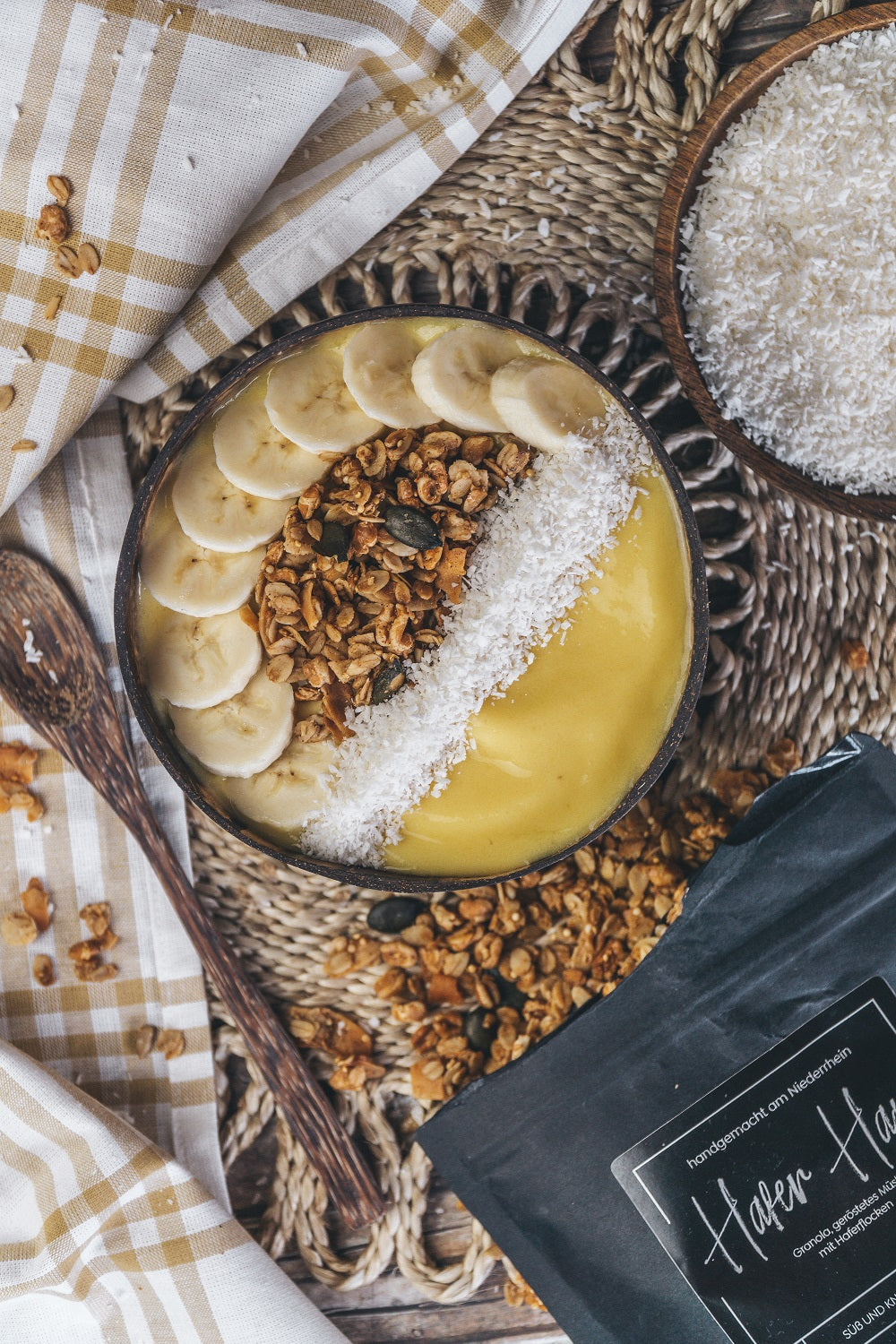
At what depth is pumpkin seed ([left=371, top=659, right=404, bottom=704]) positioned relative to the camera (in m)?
1.07

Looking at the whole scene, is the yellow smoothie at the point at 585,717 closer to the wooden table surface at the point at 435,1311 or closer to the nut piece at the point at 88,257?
the wooden table surface at the point at 435,1311

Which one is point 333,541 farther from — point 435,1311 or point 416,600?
point 435,1311

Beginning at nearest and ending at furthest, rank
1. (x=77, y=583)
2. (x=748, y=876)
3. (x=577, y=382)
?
(x=577, y=382) → (x=748, y=876) → (x=77, y=583)

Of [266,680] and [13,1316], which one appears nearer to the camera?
[266,680]

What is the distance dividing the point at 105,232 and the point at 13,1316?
4.22 feet

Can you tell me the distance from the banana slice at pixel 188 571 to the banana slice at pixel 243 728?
3.6 inches

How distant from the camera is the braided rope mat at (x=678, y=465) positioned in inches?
47.1

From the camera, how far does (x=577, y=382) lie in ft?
3.36

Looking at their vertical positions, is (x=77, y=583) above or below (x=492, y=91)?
below

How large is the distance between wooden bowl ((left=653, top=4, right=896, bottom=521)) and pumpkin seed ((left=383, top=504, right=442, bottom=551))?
0.33 meters

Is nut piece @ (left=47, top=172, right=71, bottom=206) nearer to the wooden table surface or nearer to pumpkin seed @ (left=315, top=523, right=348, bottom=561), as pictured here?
pumpkin seed @ (left=315, top=523, right=348, bottom=561)

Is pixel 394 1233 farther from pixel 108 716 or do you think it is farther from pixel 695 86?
pixel 695 86

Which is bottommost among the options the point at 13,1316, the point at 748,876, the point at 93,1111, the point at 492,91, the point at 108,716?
the point at 13,1316

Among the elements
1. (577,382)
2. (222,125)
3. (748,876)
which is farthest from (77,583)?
(748,876)
